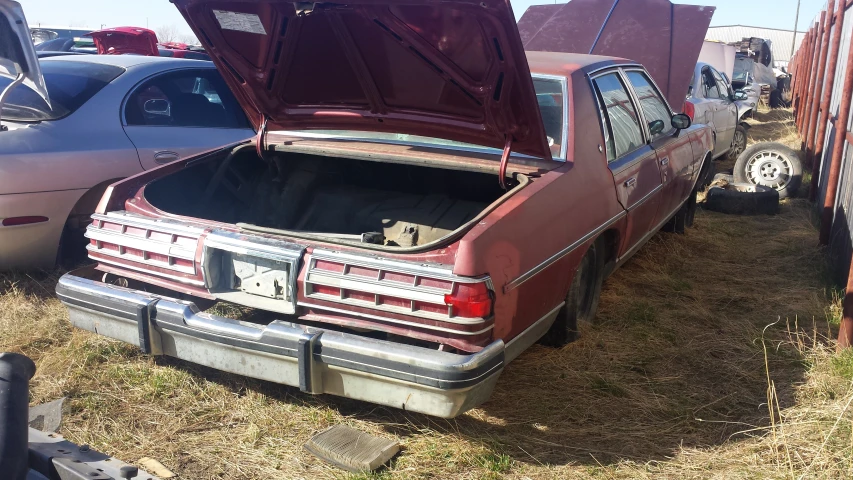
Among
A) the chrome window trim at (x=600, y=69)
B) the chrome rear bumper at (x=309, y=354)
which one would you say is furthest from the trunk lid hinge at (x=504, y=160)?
the chrome window trim at (x=600, y=69)

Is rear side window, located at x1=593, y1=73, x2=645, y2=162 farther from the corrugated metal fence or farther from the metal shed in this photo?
the metal shed

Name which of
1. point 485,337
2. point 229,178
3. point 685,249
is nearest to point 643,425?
point 485,337

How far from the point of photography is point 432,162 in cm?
358

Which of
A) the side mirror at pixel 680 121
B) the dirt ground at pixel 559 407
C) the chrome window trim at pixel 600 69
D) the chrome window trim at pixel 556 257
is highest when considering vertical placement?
the chrome window trim at pixel 600 69

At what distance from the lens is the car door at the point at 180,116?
4.84m

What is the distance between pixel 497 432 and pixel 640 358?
1.16 metres

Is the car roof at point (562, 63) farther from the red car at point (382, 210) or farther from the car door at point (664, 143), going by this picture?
the car door at point (664, 143)

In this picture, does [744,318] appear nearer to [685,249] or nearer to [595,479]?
[685,249]

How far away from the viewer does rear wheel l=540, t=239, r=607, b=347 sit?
3.71 metres

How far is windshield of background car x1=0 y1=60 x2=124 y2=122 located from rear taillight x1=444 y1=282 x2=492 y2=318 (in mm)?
3153

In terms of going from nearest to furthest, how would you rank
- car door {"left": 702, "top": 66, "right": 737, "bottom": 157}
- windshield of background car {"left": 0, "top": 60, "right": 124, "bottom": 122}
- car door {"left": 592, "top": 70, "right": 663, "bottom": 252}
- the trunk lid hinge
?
the trunk lid hinge, car door {"left": 592, "top": 70, "right": 663, "bottom": 252}, windshield of background car {"left": 0, "top": 60, "right": 124, "bottom": 122}, car door {"left": 702, "top": 66, "right": 737, "bottom": 157}

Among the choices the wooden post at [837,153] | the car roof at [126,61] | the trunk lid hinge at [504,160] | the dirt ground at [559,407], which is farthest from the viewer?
the wooden post at [837,153]

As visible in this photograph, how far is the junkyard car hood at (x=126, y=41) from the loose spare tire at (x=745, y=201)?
794 cm

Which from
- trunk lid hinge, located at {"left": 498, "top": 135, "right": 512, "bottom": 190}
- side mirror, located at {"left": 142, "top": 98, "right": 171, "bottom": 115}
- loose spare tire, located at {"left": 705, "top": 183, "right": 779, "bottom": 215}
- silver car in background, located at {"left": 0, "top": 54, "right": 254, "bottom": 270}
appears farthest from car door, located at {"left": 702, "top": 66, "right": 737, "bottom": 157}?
side mirror, located at {"left": 142, "top": 98, "right": 171, "bottom": 115}
